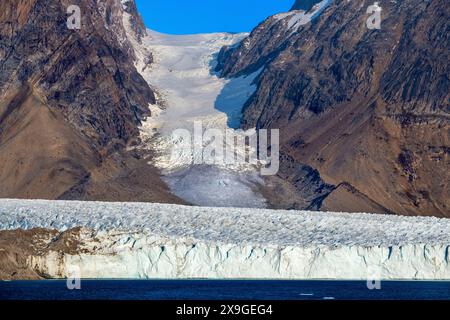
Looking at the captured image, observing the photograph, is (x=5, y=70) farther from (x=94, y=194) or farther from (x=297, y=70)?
(x=297, y=70)

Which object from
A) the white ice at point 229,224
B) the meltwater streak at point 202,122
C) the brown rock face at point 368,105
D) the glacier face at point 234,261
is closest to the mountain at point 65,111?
the meltwater streak at point 202,122

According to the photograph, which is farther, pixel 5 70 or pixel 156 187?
pixel 5 70

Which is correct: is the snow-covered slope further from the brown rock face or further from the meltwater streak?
the brown rock face

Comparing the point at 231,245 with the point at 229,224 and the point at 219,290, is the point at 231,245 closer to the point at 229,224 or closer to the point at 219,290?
the point at 219,290

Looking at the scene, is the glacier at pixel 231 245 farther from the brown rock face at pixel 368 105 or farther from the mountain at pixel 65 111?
the mountain at pixel 65 111

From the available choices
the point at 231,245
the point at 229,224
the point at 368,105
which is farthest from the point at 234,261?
the point at 368,105
